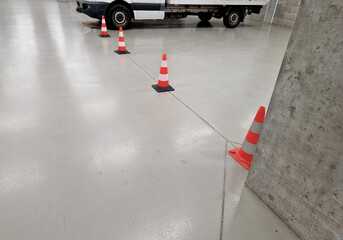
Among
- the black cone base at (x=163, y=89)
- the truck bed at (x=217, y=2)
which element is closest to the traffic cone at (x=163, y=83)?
the black cone base at (x=163, y=89)

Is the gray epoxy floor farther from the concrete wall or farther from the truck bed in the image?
the truck bed

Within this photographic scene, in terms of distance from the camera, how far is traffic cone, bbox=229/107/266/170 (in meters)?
2.18

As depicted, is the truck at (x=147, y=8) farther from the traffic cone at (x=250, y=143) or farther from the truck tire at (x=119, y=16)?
the traffic cone at (x=250, y=143)

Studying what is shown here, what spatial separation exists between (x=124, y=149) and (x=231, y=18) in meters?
10.1

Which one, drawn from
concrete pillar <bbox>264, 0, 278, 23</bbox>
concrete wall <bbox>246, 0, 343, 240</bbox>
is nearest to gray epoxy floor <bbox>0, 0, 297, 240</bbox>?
concrete wall <bbox>246, 0, 343, 240</bbox>

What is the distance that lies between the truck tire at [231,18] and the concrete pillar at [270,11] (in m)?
4.29

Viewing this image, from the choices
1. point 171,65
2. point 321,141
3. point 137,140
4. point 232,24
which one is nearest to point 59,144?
point 137,140

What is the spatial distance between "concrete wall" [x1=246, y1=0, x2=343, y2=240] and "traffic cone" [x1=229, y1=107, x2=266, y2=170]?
18.9 inches

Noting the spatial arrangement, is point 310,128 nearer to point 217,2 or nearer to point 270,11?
point 217,2

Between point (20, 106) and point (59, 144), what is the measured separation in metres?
1.17

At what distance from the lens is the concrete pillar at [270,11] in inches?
518

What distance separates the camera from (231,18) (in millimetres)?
10430

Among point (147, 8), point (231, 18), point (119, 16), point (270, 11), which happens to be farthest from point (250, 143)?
point (270, 11)

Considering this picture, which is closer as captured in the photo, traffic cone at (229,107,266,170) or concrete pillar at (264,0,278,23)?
traffic cone at (229,107,266,170)
